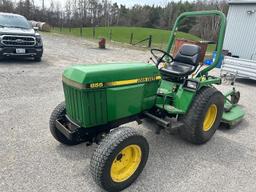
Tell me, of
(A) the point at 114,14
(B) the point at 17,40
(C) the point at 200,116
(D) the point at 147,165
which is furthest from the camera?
(A) the point at 114,14

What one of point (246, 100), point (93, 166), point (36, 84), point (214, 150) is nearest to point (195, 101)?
point (214, 150)

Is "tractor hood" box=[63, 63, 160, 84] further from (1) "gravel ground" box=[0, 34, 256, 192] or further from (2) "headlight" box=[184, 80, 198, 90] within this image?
(1) "gravel ground" box=[0, 34, 256, 192]

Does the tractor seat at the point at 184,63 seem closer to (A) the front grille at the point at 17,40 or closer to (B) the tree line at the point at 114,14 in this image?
(A) the front grille at the point at 17,40

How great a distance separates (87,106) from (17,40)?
6.81 metres

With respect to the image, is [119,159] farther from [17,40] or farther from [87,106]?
[17,40]

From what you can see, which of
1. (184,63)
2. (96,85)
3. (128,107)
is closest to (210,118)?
(184,63)

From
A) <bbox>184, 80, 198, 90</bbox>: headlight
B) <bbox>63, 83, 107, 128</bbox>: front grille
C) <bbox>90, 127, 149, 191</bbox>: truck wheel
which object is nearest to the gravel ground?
<bbox>90, 127, 149, 191</bbox>: truck wheel

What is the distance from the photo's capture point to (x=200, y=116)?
3346 mm

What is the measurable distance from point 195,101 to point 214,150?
2.76ft

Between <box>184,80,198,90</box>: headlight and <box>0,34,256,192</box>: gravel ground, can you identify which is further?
<box>184,80,198,90</box>: headlight

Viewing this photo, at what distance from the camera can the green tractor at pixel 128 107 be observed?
8.08 feet

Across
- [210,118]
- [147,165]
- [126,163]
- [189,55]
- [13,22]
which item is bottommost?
[147,165]

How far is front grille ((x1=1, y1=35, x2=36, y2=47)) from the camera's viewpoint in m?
7.86

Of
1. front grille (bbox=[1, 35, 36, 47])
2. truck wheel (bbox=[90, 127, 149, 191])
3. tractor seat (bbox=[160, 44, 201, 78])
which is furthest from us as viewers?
front grille (bbox=[1, 35, 36, 47])
